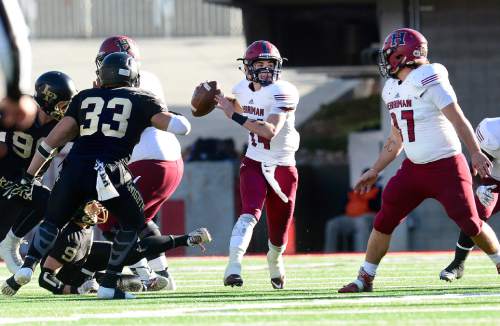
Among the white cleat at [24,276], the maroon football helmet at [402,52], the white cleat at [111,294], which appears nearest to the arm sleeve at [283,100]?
the maroon football helmet at [402,52]

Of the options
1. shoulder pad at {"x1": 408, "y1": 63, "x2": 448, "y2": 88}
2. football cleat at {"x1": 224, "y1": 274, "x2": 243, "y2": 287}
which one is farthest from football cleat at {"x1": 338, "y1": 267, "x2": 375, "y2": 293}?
shoulder pad at {"x1": 408, "y1": 63, "x2": 448, "y2": 88}

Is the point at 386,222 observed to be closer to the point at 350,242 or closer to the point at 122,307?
the point at 122,307

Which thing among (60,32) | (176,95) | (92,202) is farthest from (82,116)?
(60,32)

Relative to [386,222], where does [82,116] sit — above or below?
above

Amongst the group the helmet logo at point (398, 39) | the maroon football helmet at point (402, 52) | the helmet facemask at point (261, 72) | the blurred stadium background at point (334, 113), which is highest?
the helmet logo at point (398, 39)

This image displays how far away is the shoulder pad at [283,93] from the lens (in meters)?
8.80

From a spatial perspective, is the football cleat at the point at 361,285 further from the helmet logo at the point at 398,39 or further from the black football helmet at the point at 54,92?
the black football helmet at the point at 54,92

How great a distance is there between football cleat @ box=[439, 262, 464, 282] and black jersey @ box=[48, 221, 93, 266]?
2209 mm

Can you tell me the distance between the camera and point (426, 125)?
320 inches

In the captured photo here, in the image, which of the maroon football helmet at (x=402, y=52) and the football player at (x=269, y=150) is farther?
the football player at (x=269, y=150)

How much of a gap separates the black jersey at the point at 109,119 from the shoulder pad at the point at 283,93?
0.96m

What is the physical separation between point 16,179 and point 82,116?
1337mm

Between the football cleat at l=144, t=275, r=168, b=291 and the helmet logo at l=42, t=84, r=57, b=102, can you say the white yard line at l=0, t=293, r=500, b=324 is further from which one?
the helmet logo at l=42, t=84, r=57, b=102

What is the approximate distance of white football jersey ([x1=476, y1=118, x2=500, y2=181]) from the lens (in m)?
9.20
